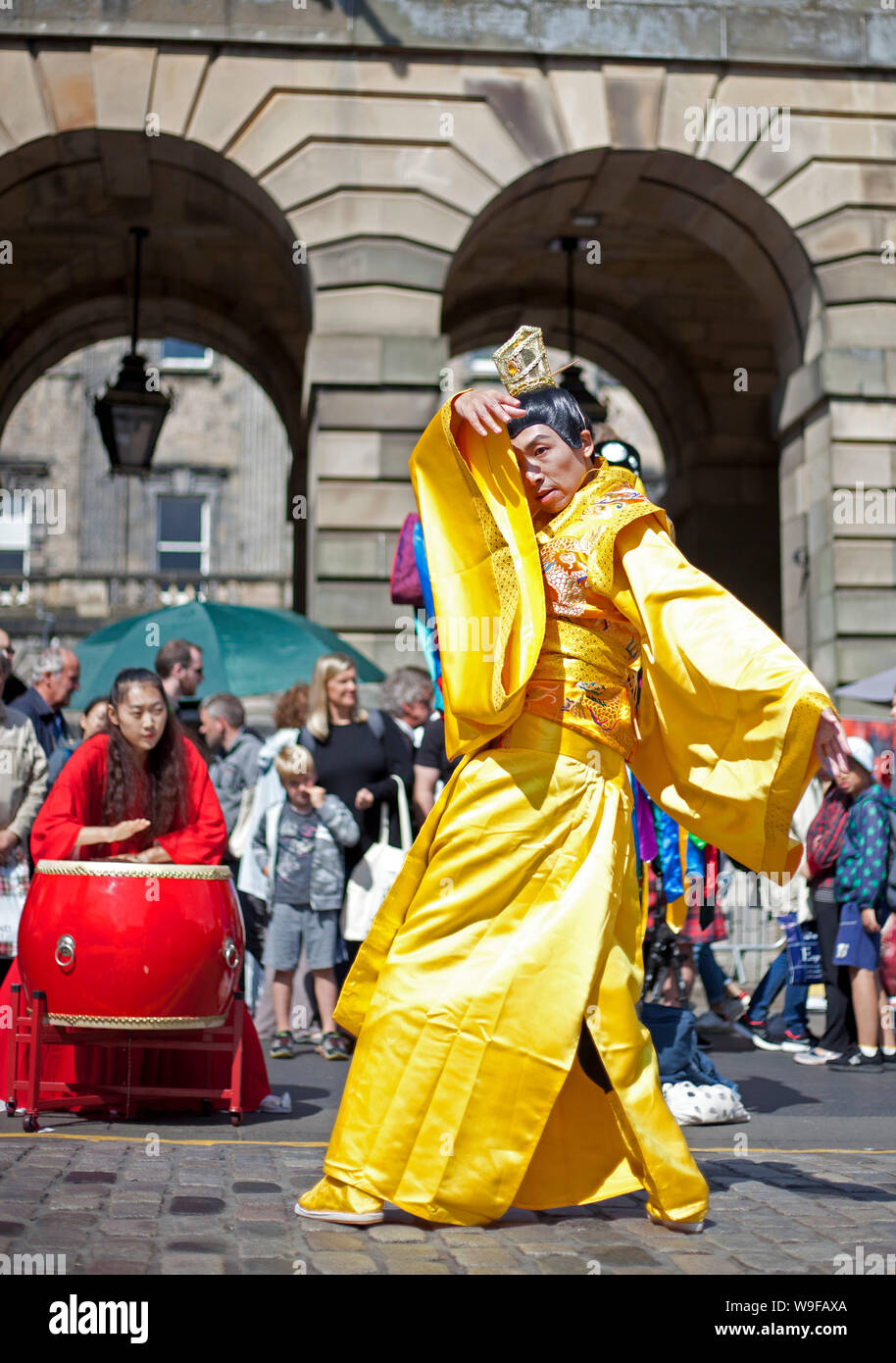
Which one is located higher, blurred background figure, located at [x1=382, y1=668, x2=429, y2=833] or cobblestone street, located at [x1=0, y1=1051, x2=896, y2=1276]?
blurred background figure, located at [x1=382, y1=668, x2=429, y2=833]

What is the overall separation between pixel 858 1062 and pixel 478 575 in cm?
464

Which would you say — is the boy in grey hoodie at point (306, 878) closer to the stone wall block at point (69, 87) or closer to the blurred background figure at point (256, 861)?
the blurred background figure at point (256, 861)

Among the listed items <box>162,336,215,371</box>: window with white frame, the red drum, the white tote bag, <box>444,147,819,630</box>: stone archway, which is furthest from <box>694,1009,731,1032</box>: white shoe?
<box>162,336,215,371</box>: window with white frame

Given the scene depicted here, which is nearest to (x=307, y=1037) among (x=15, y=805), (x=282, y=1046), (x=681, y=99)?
(x=282, y=1046)

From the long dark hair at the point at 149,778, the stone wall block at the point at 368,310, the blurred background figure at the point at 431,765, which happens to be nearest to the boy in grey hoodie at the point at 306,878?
the blurred background figure at the point at 431,765

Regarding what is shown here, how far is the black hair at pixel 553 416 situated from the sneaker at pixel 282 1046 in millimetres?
4300

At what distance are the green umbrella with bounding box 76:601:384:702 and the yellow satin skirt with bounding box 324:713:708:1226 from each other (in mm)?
5295

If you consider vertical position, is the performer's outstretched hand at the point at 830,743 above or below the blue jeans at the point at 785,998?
above

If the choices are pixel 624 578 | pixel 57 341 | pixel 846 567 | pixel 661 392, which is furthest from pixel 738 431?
pixel 624 578

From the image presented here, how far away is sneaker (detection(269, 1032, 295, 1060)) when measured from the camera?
25.3 ft

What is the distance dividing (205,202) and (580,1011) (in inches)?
408

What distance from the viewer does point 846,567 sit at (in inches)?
438

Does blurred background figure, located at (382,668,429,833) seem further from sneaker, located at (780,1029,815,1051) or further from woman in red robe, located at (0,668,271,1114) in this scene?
woman in red robe, located at (0,668,271,1114)

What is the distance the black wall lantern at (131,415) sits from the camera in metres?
12.9
